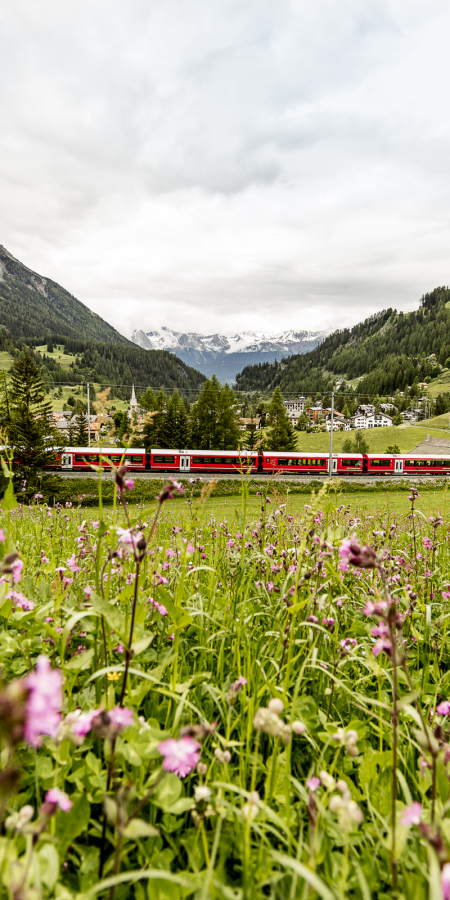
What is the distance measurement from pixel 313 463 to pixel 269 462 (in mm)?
5142

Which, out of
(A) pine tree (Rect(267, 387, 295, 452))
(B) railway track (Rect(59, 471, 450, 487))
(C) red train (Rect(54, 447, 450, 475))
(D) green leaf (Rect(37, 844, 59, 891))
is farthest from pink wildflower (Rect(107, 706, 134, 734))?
(A) pine tree (Rect(267, 387, 295, 452))

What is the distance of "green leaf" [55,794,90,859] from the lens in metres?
1.26

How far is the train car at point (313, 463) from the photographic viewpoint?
39375 millimetres

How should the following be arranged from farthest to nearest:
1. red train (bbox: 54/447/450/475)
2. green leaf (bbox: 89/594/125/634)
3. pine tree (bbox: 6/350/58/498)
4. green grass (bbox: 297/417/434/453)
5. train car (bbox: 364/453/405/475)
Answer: green grass (bbox: 297/417/434/453) → train car (bbox: 364/453/405/475) → red train (bbox: 54/447/450/475) → pine tree (bbox: 6/350/58/498) → green leaf (bbox: 89/594/125/634)

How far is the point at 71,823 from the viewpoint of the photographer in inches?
51.2

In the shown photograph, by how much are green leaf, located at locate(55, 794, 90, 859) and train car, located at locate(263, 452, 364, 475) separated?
37715mm

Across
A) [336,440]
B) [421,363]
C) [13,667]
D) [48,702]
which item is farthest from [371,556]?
[421,363]

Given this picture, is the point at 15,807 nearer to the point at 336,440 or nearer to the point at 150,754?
the point at 150,754

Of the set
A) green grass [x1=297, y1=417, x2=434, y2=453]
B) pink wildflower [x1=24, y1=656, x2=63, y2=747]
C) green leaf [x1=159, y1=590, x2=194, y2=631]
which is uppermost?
green grass [x1=297, y1=417, x2=434, y2=453]

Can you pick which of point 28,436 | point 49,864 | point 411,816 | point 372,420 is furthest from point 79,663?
point 372,420

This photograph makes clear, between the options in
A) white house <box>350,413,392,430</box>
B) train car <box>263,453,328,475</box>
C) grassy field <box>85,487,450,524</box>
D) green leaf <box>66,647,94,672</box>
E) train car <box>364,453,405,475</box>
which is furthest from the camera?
white house <box>350,413,392,430</box>

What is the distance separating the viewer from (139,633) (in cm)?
183

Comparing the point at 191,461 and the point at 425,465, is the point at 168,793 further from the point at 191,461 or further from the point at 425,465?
the point at 425,465

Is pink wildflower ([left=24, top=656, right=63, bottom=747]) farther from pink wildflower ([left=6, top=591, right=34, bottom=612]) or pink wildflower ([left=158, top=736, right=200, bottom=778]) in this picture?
pink wildflower ([left=6, top=591, right=34, bottom=612])
